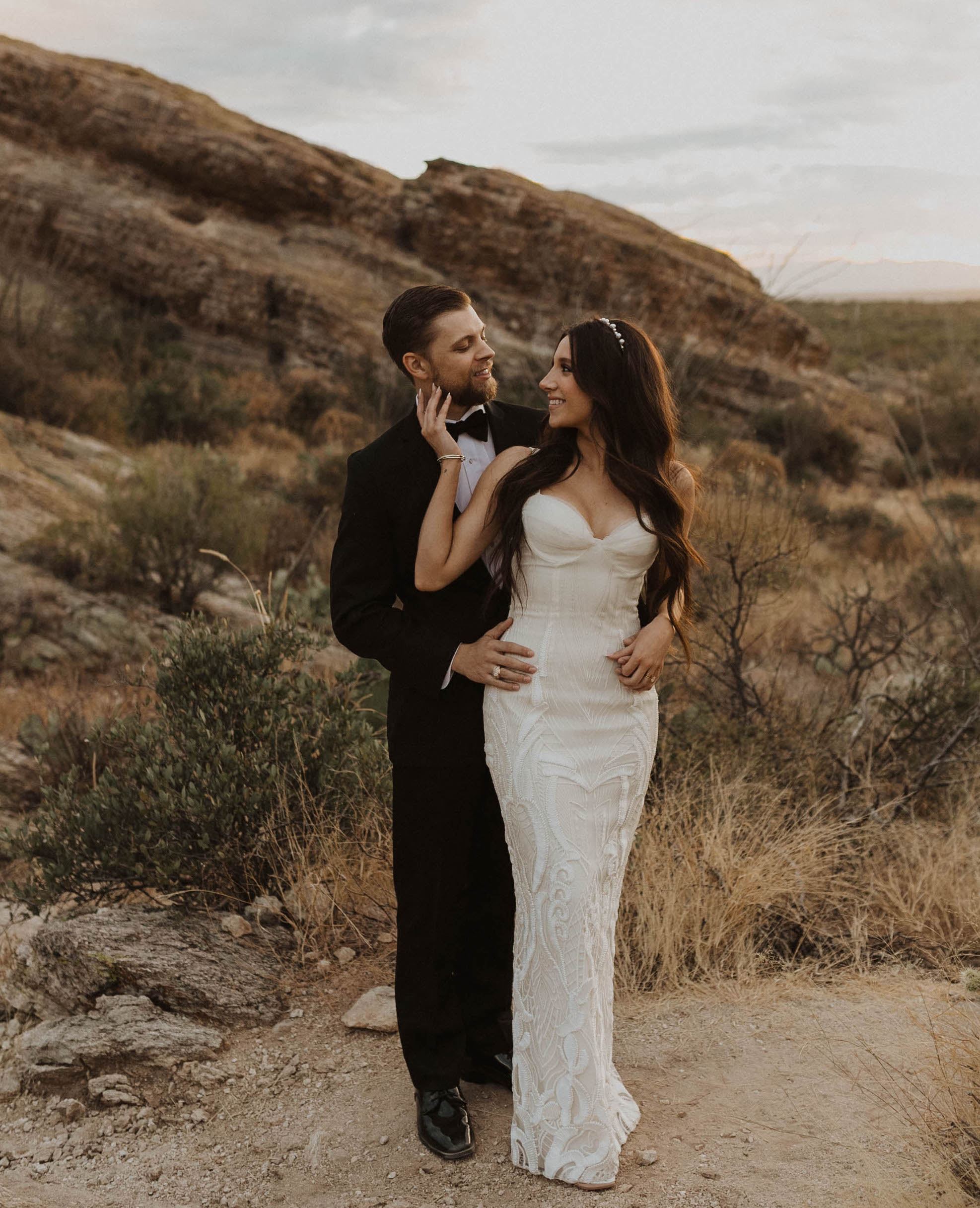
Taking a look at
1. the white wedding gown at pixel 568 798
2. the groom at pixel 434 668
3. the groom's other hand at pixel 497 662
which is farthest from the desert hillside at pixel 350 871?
the groom's other hand at pixel 497 662

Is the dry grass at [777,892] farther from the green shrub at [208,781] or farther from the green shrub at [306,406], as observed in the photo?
the green shrub at [306,406]

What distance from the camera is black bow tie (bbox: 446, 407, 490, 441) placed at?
284 cm

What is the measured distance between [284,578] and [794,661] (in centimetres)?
362

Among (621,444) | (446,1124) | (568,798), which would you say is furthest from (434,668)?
(446,1124)

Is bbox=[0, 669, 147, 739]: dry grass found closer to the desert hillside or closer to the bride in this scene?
Answer: the desert hillside

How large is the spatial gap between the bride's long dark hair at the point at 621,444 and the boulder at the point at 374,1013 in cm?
176

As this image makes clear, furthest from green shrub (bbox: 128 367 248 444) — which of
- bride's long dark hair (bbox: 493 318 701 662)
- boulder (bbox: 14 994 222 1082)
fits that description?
bride's long dark hair (bbox: 493 318 701 662)

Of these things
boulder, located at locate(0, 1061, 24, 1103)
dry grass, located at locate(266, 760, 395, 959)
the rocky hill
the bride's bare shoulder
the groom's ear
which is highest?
the rocky hill

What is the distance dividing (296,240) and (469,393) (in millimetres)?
17828

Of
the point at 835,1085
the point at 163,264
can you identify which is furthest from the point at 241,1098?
the point at 163,264

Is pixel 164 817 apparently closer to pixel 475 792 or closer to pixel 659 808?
pixel 475 792

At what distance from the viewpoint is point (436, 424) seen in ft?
8.52

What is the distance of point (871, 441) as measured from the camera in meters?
17.0

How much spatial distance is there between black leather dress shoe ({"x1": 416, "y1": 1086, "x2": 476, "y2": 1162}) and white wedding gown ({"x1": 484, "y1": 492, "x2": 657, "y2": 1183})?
0.20 meters
